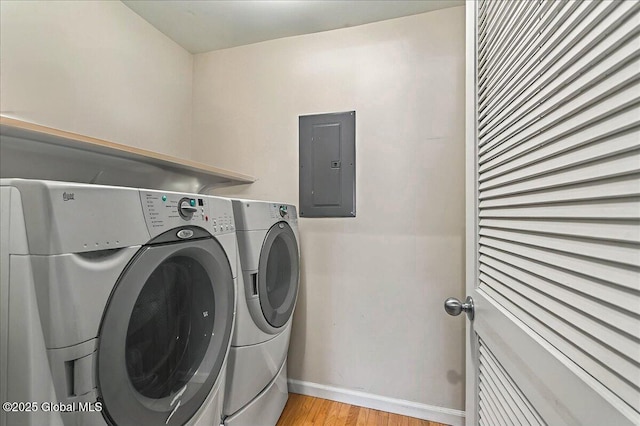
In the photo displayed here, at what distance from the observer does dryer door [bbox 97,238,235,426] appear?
24.1 inches

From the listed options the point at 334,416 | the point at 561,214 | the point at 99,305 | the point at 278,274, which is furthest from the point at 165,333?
the point at 334,416

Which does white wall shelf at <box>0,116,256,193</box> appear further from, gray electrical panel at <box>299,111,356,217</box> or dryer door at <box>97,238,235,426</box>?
dryer door at <box>97,238,235,426</box>

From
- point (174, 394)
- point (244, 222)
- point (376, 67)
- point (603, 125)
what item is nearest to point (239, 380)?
point (174, 394)

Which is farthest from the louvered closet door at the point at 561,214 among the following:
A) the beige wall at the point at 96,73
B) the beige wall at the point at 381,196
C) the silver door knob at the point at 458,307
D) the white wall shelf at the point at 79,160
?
the beige wall at the point at 96,73

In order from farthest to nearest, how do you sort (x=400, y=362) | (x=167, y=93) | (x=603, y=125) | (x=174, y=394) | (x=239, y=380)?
(x=167, y=93) < (x=400, y=362) < (x=239, y=380) < (x=174, y=394) < (x=603, y=125)

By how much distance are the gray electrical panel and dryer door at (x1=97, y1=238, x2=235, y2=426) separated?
858 mm

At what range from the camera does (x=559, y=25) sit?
0.48m

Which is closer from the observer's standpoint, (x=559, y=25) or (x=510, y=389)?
(x=559, y=25)

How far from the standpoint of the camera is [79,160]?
1.18m

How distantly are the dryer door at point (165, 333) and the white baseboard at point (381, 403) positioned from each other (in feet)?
3.27

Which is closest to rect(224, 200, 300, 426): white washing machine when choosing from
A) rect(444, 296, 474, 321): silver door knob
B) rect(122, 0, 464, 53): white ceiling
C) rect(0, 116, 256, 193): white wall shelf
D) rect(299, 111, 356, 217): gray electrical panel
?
rect(299, 111, 356, 217): gray electrical panel

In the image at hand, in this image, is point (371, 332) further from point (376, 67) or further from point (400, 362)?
point (376, 67)

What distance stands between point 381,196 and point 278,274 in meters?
0.74

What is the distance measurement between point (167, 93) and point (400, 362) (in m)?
2.23
